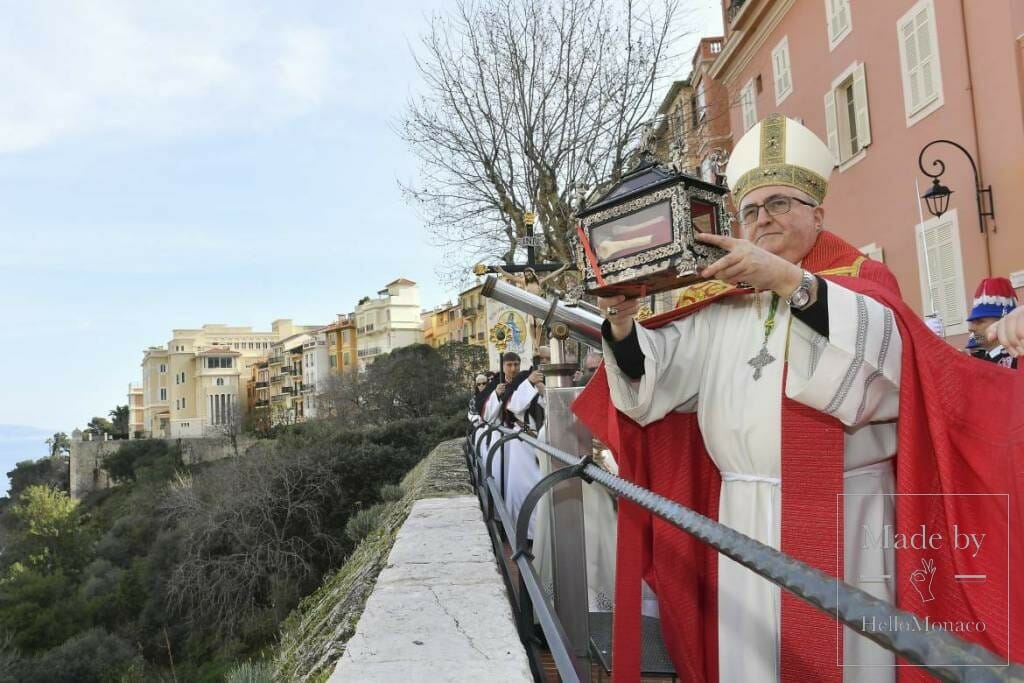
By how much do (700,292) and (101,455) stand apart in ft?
237

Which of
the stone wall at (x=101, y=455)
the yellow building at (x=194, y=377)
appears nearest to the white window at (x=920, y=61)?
the stone wall at (x=101, y=455)

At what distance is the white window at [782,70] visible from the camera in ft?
50.3

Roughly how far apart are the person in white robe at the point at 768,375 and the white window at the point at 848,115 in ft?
38.0

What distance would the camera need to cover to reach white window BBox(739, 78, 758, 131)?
17.3 meters

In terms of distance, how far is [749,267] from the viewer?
1.72 metres

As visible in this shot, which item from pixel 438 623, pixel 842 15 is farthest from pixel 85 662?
pixel 842 15

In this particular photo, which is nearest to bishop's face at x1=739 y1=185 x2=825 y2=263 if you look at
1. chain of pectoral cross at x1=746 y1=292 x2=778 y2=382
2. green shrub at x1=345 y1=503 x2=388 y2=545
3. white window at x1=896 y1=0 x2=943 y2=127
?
chain of pectoral cross at x1=746 y1=292 x2=778 y2=382

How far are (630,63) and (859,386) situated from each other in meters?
13.8

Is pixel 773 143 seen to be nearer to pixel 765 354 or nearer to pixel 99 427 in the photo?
pixel 765 354

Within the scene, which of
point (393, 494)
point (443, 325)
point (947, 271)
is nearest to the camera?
point (947, 271)

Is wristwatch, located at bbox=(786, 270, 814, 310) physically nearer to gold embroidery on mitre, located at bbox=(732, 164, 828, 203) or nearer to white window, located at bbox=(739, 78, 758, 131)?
gold embroidery on mitre, located at bbox=(732, 164, 828, 203)

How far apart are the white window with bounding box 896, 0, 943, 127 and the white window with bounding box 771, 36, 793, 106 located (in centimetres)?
411

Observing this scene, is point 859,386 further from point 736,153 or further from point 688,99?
point 688,99

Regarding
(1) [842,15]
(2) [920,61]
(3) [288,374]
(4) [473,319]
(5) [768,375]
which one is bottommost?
(5) [768,375]
